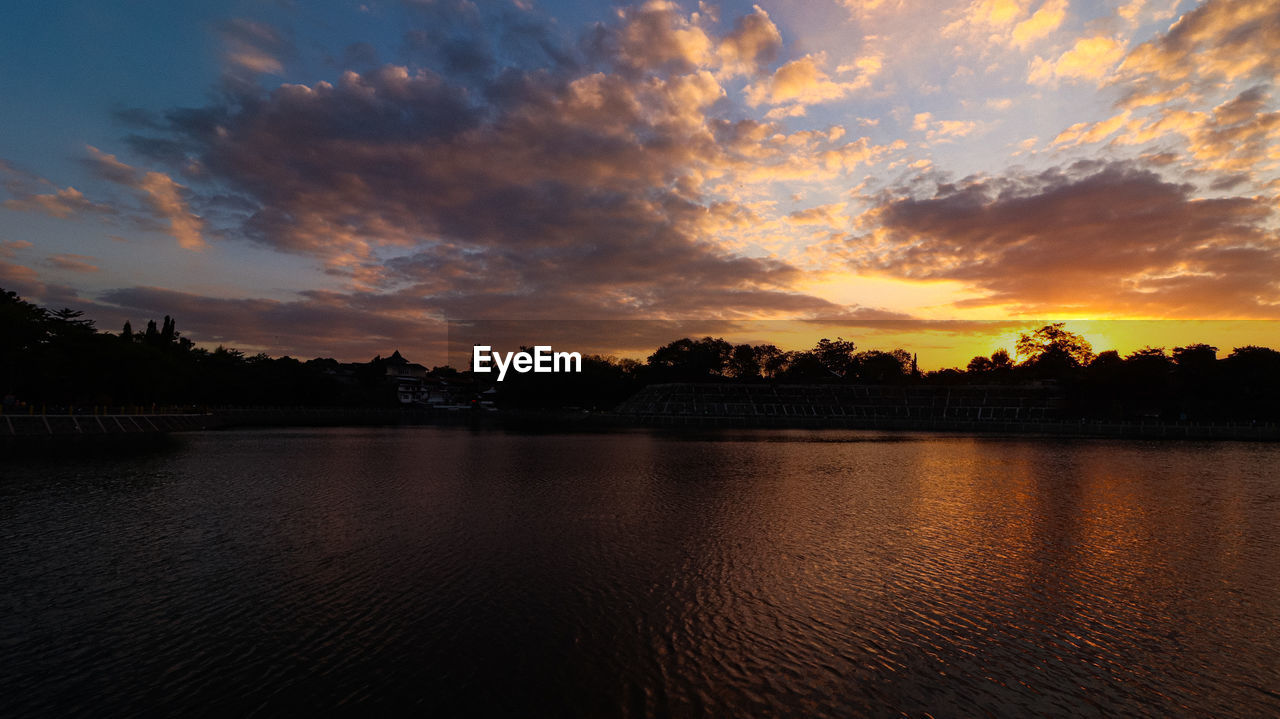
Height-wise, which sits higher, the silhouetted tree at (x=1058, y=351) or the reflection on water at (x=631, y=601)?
the silhouetted tree at (x=1058, y=351)

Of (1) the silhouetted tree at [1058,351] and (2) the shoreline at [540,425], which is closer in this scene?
(2) the shoreline at [540,425]

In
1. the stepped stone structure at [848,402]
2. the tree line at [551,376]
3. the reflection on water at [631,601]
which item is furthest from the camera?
the stepped stone structure at [848,402]

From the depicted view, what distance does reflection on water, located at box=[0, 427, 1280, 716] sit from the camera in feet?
34.6

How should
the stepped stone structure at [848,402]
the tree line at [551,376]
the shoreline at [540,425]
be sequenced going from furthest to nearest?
the stepped stone structure at [848,402] < the tree line at [551,376] < the shoreline at [540,425]

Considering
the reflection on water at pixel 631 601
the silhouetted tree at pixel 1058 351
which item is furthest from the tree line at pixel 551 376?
the reflection on water at pixel 631 601

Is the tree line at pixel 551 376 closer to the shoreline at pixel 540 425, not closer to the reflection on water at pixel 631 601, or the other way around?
the shoreline at pixel 540 425

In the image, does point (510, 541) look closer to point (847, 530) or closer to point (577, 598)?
point (577, 598)

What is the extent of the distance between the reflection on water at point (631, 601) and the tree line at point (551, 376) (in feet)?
199

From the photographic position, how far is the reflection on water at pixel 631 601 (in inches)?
416

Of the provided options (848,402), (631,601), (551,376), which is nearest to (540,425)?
(551,376)

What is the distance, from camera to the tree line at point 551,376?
7612 cm

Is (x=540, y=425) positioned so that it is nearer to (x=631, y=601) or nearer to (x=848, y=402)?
(x=848, y=402)

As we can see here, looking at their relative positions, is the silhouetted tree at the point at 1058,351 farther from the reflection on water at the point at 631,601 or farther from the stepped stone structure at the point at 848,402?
the reflection on water at the point at 631,601

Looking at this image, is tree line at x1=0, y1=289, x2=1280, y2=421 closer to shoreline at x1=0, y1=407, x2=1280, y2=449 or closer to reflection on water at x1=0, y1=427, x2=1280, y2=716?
shoreline at x1=0, y1=407, x2=1280, y2=449
